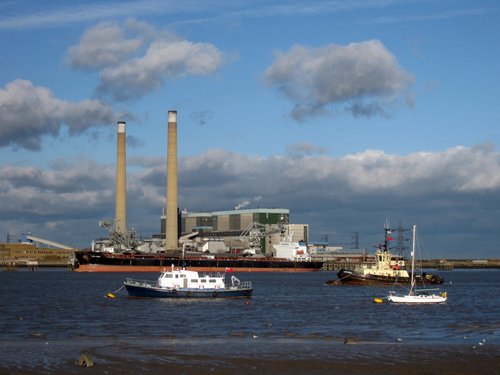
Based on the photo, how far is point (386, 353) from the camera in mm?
40062

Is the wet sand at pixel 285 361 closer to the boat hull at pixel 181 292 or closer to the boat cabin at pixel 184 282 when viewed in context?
the boat hull at pixel 181 292

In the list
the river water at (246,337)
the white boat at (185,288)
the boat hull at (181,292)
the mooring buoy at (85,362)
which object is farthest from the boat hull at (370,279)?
the mooring buoy at (85,362)

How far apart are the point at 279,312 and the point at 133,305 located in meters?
13.9

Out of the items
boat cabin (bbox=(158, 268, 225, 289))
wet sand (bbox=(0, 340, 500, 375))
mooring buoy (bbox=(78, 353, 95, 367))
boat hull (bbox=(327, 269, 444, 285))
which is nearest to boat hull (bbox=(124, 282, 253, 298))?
boat cabin (bbox=(158, 268, 225, 289))

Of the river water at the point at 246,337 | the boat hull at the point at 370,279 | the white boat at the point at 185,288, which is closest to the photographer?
the river water at the point at 246,337

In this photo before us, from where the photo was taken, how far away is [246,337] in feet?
161

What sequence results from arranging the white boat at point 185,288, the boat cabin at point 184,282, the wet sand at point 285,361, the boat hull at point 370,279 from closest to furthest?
the wet sand at point 285,361 → the white boat at point 185,288 → the boat cabin at point 184,282 → the boat hull at point 370,279

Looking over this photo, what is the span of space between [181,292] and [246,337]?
105 feet

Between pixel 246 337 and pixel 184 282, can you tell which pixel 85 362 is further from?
pixel 184 282

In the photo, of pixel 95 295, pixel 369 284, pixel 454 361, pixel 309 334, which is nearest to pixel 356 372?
pixel 454 361

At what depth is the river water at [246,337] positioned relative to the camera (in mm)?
35969

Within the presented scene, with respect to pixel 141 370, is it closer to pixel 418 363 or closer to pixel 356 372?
pixel 356 372

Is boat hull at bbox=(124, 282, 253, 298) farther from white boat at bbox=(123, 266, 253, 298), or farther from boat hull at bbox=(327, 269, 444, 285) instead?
boat hull at bbox=(327, 269, 444, 285)

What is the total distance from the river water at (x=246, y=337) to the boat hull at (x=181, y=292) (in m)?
1.02
